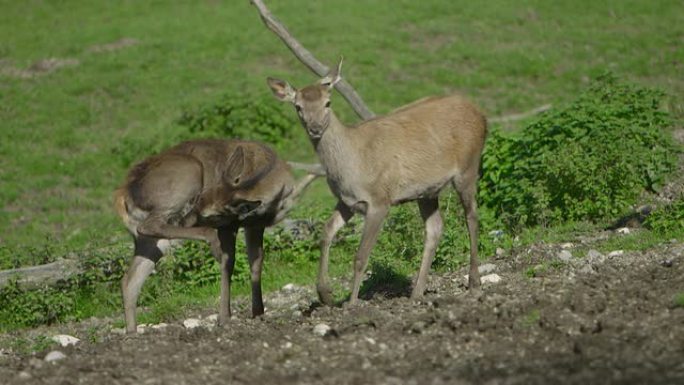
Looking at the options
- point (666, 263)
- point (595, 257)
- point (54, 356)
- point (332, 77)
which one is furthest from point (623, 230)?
A: point (54, 356)

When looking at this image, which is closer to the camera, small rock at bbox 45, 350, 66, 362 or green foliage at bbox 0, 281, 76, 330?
small rock at bbox 45, 350, 66, 362

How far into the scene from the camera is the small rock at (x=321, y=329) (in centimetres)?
834

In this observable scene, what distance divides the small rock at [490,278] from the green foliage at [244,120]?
8588 millimetres

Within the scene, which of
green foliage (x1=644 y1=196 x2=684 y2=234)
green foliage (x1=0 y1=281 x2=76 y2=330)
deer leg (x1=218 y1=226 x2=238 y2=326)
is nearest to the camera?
deer leg (x1=218 y1=226 x2=238 y2=326)

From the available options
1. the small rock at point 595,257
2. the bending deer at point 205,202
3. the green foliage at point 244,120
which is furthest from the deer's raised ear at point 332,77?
the green foliage at point 244,120

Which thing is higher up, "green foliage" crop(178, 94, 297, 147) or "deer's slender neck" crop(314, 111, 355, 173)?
"deer's slender neck" crop(314, 111, 355, 173)

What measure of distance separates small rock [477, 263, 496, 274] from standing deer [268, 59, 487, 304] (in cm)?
61

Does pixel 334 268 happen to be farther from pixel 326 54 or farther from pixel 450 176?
pixel 326 54

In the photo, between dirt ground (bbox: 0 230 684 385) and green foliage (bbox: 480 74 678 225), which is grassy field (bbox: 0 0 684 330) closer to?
green foliage (bbox: 480 74 678 225)

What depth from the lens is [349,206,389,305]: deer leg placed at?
390 inches

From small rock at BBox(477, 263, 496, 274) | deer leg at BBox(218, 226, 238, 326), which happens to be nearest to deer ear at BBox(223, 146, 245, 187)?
deer leg at BBox(218, 226, 238, 326)

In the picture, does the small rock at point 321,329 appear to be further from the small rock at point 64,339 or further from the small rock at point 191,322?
the small rock at point 64,339

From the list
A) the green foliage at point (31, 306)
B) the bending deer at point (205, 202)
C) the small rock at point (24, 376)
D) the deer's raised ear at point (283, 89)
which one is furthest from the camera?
the green foliage at point (31, 306)

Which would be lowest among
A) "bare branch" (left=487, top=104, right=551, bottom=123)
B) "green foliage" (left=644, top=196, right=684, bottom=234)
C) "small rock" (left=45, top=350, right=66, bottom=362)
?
"bare branch" (left=487, top=104, right=551, bottom=123)
